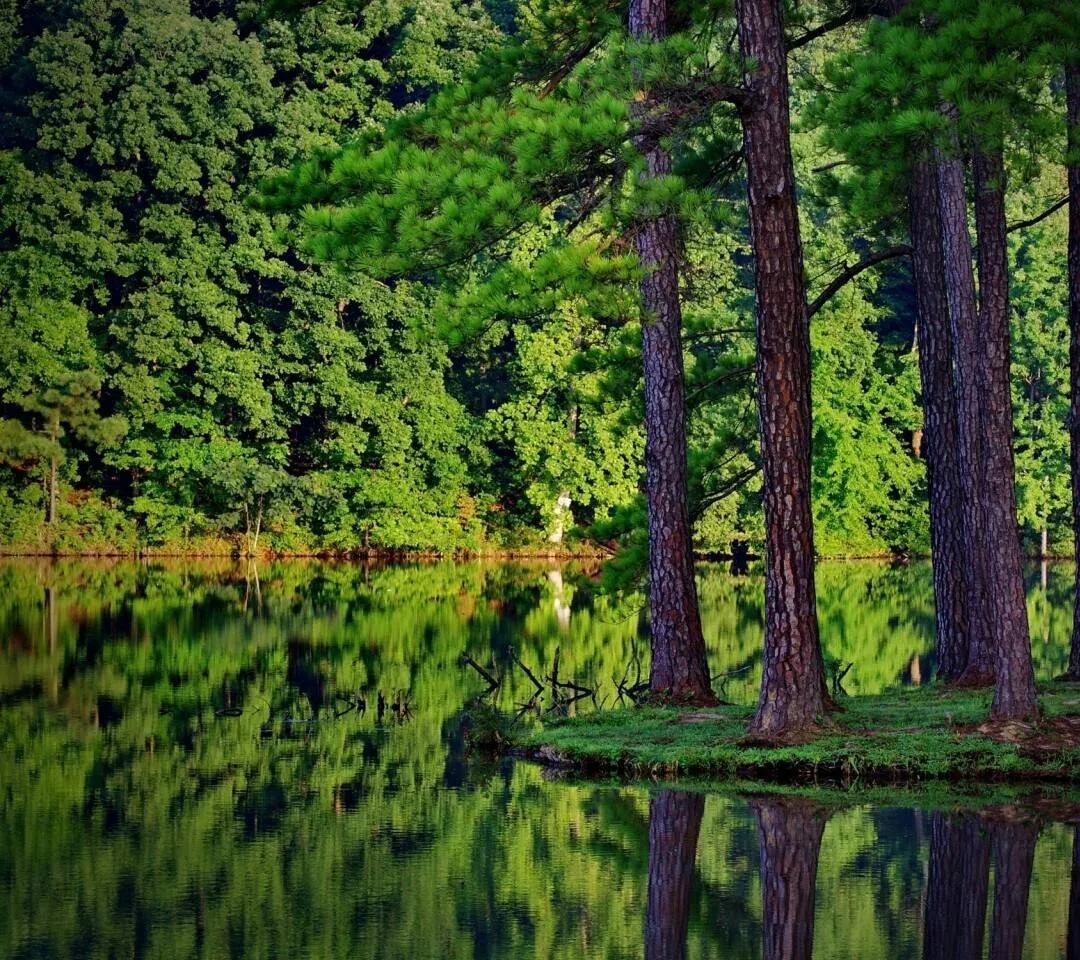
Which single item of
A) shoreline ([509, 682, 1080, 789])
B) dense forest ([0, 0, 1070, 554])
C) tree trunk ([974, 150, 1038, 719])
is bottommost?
shoreline ([509, 682, 1080, 789])

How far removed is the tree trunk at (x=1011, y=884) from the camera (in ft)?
24.8

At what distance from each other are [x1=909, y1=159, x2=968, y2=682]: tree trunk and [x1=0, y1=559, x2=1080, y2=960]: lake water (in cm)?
271

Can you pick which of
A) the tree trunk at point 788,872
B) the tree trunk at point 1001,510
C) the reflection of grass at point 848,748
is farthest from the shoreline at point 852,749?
the tree trunk at point 788,872

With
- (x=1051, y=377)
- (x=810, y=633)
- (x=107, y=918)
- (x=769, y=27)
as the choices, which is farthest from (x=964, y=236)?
(x=1051, y=377)

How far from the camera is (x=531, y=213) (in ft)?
35.5

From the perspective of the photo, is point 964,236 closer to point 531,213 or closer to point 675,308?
point 675,308

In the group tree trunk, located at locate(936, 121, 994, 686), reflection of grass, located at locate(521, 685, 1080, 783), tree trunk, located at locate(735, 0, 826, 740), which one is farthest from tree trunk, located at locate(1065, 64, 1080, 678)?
tree trunk, located at locate(735, 0, 826, 740)

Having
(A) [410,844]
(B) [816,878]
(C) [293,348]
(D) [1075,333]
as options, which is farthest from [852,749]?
(C) [293,348]

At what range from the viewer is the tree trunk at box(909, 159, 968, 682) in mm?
14664

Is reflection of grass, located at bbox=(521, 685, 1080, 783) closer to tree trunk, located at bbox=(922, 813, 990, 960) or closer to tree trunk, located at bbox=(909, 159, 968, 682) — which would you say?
tree trunk, located at bbox=(922, 813, 990, 960)

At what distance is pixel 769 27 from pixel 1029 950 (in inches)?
261

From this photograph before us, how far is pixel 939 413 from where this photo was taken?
48.8 feet

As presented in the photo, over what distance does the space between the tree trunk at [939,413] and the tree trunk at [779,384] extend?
10.0 feet

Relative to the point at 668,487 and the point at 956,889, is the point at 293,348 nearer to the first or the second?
the point at 668,487
